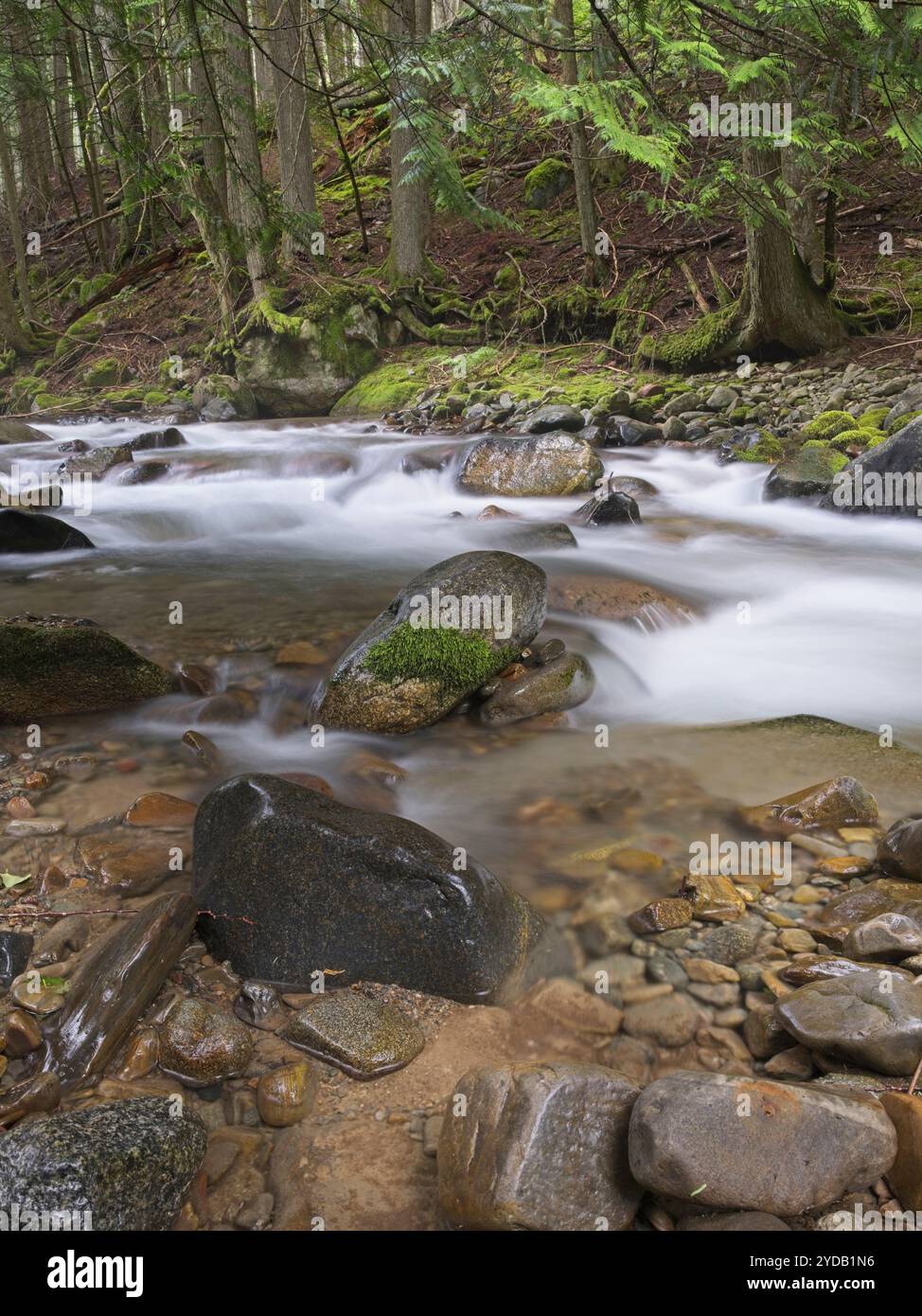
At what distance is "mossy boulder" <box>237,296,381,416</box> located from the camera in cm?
1460

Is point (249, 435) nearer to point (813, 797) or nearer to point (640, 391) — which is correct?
point (640, 391)

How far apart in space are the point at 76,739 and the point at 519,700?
241cm

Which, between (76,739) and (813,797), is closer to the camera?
(813,797)

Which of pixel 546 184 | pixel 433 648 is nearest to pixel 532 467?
pixel 433 648

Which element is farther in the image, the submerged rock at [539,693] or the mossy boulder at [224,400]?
the mossy boulder at [224,400]

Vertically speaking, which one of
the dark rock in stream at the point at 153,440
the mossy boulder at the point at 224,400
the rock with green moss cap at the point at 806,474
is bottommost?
the rock with green moss cap at the point at 806,474

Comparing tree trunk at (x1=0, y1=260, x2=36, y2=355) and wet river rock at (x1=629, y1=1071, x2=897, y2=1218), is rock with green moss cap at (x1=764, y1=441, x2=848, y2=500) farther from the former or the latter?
tree trunk at (x1=0, y1=260, x2=36, y2=355)

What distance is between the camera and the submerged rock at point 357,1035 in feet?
8.69

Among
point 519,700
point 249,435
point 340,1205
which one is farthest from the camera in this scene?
point 249,435

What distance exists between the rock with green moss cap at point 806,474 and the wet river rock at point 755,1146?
8025 millimetres

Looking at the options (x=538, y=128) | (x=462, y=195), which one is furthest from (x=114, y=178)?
(x=462, y=195)

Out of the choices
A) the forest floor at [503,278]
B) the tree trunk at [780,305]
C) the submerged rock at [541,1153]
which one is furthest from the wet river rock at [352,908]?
the tree trunk at [780,305]

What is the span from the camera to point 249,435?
Result: 12930mm

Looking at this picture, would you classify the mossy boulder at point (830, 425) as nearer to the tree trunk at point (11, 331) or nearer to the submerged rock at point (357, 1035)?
the submerged rock at point (357, 1035)
